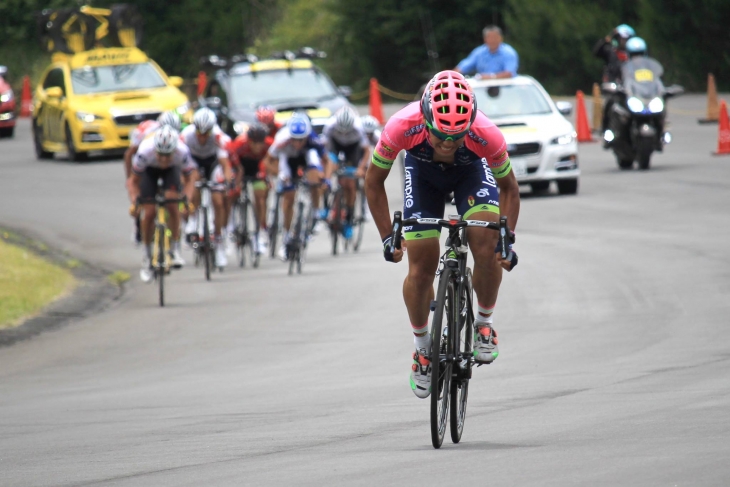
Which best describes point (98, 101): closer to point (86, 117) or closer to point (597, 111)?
point (86, 117)

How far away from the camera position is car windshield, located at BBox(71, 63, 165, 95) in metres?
30.0

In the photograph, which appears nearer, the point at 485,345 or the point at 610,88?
the point at 485,345

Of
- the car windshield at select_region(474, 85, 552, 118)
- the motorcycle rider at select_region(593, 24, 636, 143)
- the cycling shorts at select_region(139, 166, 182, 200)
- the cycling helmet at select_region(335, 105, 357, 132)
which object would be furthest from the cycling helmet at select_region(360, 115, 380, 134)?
the motorcycle rider at select_region(593, 24, 636, 143)

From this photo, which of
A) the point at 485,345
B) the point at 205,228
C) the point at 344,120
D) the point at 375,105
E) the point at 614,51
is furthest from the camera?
the point at 375,105

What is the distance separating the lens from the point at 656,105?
2367 cm

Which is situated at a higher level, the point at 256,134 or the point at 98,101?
the point at 256,134

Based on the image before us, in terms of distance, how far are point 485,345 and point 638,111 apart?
638 inches

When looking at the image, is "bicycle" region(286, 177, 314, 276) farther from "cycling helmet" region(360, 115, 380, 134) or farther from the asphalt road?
"cycling helmet" region(360, 115, 380, 134)

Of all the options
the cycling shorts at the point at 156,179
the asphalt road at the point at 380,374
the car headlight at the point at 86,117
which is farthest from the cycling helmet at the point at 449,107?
the car headlight at the point at 86,117

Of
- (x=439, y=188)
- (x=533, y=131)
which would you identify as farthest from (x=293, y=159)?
(x=439, y=188)

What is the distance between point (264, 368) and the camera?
460 inches

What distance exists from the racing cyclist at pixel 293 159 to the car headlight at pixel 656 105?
23.4 feet

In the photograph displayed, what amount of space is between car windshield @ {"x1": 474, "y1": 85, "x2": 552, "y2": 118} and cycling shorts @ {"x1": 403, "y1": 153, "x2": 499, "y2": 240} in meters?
14.7

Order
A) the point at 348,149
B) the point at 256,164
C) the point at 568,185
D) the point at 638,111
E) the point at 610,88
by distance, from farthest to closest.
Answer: the point at 610,88 → the point at 638,111 → the point at 568,185 → the point at 348,149 → the point at 256,164
